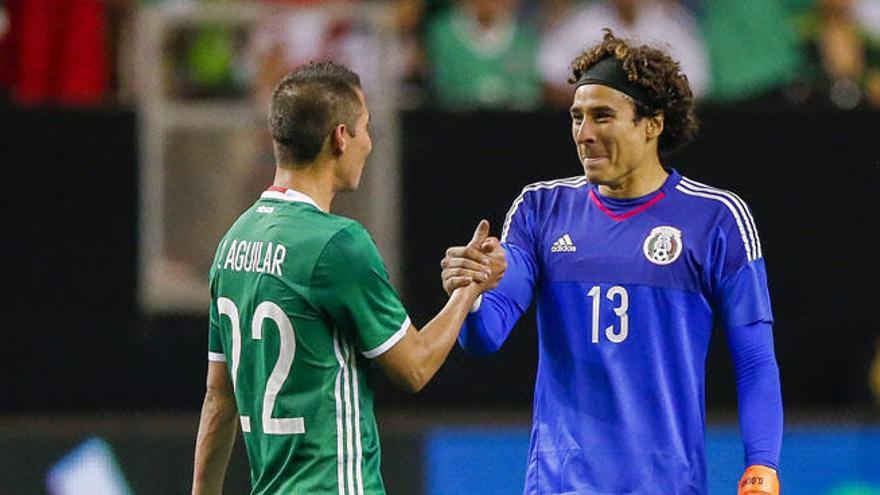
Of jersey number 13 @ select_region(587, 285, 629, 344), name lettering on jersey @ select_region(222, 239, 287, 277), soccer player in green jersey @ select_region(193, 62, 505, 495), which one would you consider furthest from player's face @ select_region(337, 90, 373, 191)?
jersey number 13 @ select_region(587, 285, 629, 344)

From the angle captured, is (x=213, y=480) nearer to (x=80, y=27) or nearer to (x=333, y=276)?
(x=333, y=276)

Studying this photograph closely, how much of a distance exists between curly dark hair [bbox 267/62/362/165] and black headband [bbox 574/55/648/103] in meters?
0.80

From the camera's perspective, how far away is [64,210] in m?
7.60

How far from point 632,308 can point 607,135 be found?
480 millimetres

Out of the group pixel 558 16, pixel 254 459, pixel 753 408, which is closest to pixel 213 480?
pixel 254 459

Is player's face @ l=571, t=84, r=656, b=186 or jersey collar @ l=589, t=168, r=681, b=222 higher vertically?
player's face @ l=571, t=84, r=656, b=186

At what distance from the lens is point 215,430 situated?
452 centimetres

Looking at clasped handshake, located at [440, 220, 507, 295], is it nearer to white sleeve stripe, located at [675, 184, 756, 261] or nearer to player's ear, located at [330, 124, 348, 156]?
player's ear, located at [330, 124, 348, 156]

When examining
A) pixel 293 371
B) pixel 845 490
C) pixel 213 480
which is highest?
pixel 293 371

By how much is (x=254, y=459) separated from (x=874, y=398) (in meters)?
4.13

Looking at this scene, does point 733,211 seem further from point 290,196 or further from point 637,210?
point 290,196

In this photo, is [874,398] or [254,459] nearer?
[254,459]

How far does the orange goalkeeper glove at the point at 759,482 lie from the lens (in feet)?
14.6

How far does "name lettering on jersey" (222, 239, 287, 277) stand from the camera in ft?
13.7
